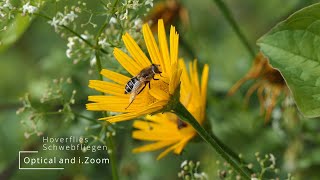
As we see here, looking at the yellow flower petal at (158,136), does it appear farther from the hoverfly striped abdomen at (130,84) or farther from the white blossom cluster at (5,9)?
the white blossom cluster at (5,9)

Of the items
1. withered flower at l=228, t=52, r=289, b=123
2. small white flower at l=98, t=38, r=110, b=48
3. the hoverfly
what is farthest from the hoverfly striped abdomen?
withered flower at l=228, t=52, r=289, b=123

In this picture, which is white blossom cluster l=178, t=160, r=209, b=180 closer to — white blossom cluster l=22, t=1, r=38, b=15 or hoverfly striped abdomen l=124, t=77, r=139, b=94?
hoverfly striped abdomen l=124, t=77, r=139, b=94

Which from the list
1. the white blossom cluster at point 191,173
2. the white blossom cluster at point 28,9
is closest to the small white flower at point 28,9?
the white blossom cluster at point 28,9

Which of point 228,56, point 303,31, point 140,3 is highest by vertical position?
point 228,56

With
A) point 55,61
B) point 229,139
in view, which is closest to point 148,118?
point 229,139

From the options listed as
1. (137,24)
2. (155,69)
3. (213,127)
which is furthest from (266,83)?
(155,69)

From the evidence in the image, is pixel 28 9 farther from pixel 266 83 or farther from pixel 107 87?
pixel 266 83

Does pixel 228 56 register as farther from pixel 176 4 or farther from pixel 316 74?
pixel 316 74
